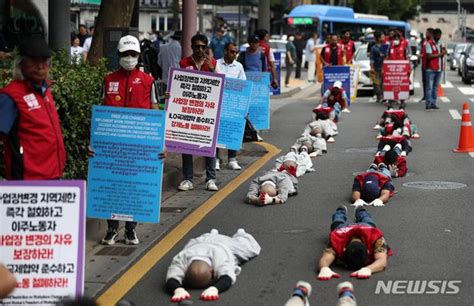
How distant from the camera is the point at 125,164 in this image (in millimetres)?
9742

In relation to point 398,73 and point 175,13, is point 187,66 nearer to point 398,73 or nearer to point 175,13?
point 398,73

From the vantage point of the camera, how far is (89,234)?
10.4 m

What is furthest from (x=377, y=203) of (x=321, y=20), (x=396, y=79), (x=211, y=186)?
(x=321, y=20)

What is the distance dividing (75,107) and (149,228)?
145 centimetres

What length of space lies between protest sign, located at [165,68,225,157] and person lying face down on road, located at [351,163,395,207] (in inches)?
70.9

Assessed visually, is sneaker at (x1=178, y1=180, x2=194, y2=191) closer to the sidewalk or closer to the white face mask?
the sidewalk

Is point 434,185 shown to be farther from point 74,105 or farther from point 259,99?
point 259,99

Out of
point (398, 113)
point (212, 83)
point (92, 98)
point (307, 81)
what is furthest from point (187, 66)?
point (307, 81)

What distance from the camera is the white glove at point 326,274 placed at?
8656 mm

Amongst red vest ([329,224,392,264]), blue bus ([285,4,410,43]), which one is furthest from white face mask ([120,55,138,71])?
blue bus ([285,4,410,43])

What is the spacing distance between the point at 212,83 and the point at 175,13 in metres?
31.8

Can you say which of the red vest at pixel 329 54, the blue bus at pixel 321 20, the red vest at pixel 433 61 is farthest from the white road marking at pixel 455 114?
the blue bus at pixel 321 20

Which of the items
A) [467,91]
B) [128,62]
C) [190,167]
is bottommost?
[467,91]

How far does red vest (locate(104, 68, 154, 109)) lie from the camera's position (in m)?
10.1
